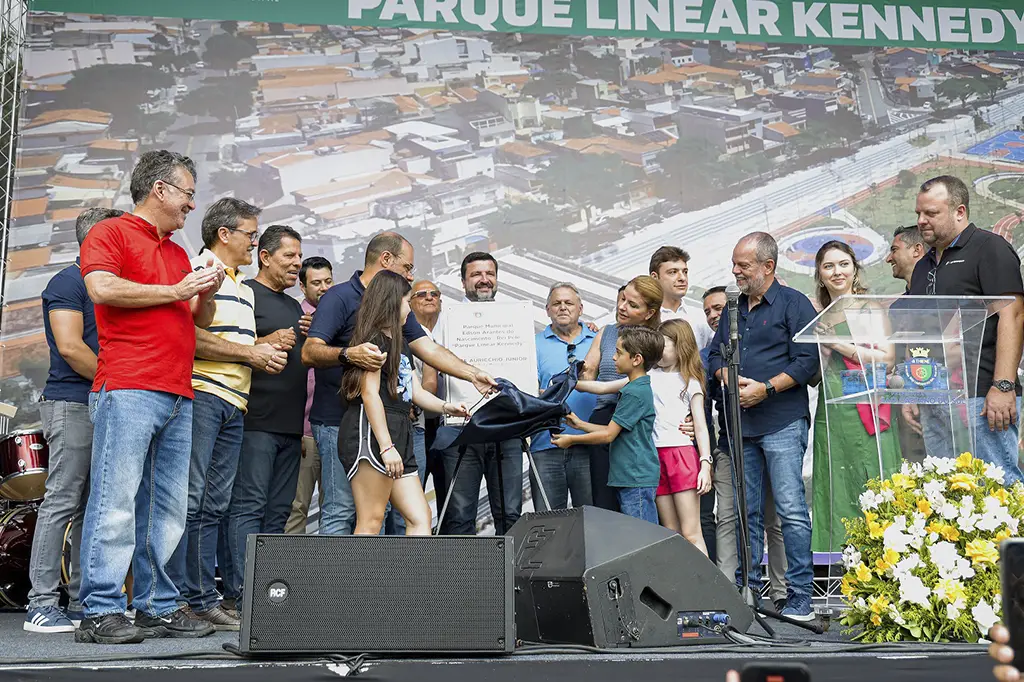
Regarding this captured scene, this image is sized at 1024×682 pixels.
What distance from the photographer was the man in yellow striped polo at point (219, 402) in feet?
12.3

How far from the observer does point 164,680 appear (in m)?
2.38

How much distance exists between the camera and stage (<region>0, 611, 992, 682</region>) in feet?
7.92

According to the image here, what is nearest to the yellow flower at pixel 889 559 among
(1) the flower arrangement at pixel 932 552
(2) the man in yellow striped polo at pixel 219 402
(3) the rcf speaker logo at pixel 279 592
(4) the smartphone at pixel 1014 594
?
(1) the flower arrangement at pixel 932 552

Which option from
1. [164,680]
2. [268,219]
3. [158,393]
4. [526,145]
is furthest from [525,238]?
[164,680]

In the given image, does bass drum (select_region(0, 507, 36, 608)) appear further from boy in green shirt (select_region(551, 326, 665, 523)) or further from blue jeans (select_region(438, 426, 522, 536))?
boy in green shirt (select_region(551, 326, 665, 523))

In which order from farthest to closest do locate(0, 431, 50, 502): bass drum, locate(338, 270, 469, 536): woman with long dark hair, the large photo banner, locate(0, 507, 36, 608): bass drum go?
1. the large photo banner
2. locate(0, 431, 50, 502): bass drum
3. locate(0, 507, 36, 608): bass drum
4. locate(338, 270, 469, 536): woman with long dark hair

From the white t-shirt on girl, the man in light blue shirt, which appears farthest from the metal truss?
the white t-shirt on girl

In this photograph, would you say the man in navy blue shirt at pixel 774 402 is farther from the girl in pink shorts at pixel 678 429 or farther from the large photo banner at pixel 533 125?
the large photo banner at pixel 533 125

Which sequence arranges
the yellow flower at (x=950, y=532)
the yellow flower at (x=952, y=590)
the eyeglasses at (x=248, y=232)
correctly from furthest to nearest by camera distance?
the eyeglasses at (x=248, y=232) < the yellow flower at (x=950, y=532) < the yellow flower at (x=952, y=590)

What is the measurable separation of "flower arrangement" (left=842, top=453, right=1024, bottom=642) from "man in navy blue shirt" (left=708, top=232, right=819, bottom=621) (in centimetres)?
64

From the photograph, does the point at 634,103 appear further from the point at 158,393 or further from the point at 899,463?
the point at 158,393

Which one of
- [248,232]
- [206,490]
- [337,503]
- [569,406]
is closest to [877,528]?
[569,406]

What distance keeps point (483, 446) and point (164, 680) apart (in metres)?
2.39

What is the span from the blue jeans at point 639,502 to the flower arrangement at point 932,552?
1.07 m
